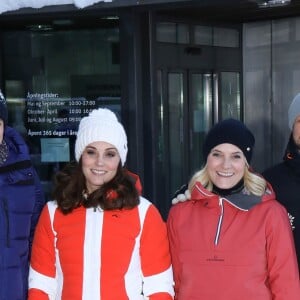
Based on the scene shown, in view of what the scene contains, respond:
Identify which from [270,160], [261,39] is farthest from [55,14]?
[270,160]

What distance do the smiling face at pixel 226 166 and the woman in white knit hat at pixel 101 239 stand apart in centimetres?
32

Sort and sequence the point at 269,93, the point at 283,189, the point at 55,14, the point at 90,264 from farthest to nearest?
the point at 269,93
the point at 55,14
the point at 283,189
the point at 90,264

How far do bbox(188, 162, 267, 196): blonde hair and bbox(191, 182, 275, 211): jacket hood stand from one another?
0.9 inches

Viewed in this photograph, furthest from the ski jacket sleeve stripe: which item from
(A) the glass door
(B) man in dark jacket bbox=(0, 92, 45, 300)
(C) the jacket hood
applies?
(A) the glass door

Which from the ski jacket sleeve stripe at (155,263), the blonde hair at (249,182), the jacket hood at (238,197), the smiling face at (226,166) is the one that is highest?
the smiling face at (226,166)

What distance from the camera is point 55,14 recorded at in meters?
5.32

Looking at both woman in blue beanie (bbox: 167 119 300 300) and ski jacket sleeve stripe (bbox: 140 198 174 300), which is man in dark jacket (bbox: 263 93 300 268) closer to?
woman in blue beanie (bbox: 167 119 300 300)

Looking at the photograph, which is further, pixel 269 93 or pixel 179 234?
pixel 269 93

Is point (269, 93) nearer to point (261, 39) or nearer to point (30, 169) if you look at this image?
point (261, 39)

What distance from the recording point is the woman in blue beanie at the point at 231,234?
257cm

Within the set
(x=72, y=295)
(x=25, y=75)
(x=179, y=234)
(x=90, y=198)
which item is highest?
(x=25, y=75)

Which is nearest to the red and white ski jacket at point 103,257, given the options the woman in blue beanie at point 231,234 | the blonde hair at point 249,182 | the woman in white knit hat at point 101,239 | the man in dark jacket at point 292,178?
the woman in white knit hat at point 101,239

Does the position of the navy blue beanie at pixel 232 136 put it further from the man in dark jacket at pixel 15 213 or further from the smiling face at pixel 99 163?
the man in dark jacket at pixel 15 213

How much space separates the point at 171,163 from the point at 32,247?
338 centimetres
